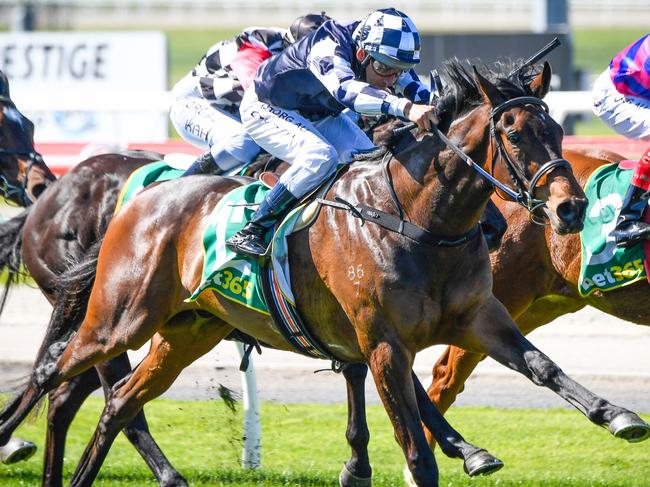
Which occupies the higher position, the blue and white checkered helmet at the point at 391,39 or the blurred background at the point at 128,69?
the blue and white checkered helmet at the point at 391,39

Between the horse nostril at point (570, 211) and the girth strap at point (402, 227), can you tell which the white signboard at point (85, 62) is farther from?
the horse nostril at point (570, 211)

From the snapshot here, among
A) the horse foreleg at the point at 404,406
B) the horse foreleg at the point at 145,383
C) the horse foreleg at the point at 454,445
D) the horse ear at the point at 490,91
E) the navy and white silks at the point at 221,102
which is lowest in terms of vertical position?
the horse foreleg at the point at 145,383

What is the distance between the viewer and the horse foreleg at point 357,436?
18.2 ft

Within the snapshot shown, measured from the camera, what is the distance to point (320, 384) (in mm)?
8281

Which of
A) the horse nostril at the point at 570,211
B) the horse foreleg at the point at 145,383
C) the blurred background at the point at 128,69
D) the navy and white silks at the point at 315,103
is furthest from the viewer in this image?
the blurred background at the point at 128,69

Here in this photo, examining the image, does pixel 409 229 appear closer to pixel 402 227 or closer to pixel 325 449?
pixel 402 227

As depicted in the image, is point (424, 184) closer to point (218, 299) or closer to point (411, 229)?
point (411, 229)

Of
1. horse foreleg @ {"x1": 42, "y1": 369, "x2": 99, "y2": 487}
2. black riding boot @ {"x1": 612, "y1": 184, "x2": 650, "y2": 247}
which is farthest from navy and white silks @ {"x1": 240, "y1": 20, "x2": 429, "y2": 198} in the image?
horse foreleg @ {"x1": 42, "y1": 369, "x2": 99, "y2": 487}

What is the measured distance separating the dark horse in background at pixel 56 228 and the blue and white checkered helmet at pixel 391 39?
1.94 metres

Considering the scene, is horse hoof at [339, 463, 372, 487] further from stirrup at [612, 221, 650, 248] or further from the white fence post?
stirrup at [612, 221, 650, 248]

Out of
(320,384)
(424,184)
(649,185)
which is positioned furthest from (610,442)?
(424,184)

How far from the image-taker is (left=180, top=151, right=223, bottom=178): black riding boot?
6090mm

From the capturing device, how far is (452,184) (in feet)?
14.9

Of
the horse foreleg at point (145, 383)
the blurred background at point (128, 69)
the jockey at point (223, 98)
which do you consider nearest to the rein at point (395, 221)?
the blurred background at point (128, 69)
